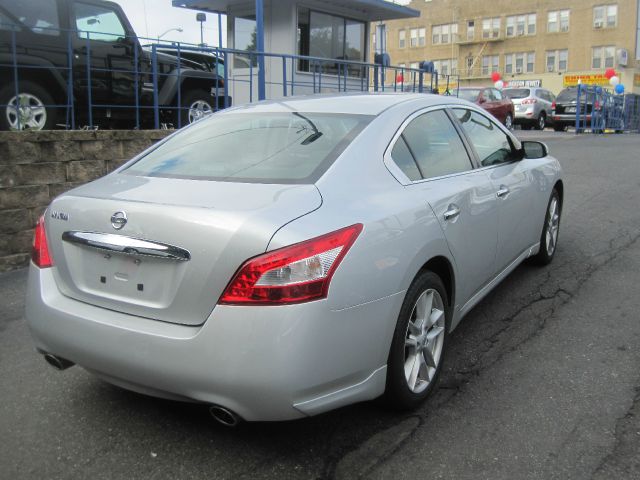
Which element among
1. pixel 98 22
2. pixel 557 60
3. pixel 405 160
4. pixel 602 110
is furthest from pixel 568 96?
pixel 557 60

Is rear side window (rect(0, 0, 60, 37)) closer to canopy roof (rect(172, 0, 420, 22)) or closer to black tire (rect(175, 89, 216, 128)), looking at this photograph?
black tire (rect(175, 89, 216, 128))

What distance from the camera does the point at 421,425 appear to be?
2924 millimetres

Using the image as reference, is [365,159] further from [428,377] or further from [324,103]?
[428,377]

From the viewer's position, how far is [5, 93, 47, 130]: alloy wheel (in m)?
7.04

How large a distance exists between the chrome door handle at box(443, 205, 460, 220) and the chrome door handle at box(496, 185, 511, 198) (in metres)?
0.72

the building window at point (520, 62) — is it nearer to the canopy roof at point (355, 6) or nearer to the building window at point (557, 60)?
the building window at point (557, 60)

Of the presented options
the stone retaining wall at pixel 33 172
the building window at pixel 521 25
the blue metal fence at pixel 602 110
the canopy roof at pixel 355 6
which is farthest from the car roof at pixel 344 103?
the building window at pixel 521 25

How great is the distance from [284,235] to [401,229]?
2.15 feet

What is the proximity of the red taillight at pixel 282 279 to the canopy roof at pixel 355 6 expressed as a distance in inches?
478

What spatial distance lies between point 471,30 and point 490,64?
150 inches

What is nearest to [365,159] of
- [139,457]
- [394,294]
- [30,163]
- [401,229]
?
[401,229]

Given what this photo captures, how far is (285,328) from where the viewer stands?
7.54 feet

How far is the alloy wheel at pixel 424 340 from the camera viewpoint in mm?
2971

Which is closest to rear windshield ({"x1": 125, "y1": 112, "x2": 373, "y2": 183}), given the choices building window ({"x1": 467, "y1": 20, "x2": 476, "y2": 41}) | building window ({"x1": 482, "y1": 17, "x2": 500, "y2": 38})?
building window ({"x1": 482, "y1": 17, "x2": 500, "y2": 38})
